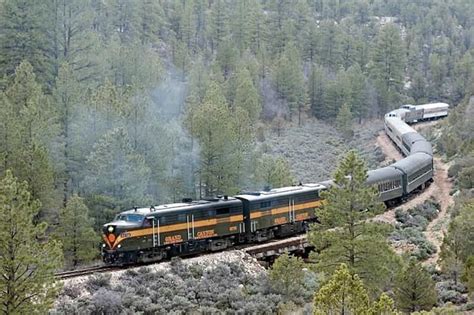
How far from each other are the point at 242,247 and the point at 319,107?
5062 centimetres

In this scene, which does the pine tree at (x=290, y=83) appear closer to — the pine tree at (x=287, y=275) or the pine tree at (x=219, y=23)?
the pine tree at (x=219, y=23)

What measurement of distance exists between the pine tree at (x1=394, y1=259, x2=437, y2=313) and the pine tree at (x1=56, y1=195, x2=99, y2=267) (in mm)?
15482

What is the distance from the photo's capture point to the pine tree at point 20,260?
2014cm

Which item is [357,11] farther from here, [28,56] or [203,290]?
[203,290]

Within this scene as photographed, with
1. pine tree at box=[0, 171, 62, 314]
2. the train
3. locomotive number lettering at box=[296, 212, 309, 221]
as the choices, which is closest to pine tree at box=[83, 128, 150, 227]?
the train

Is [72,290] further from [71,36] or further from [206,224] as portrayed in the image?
[71,36]

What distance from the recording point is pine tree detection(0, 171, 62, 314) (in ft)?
66.1

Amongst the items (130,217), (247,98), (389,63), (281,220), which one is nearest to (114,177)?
(130,217)

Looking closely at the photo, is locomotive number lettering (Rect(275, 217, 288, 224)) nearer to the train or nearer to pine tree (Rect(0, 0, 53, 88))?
the train

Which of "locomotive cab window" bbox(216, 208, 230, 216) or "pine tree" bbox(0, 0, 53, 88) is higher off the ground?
"pine tree" bbox(0, 0, 53, 88)

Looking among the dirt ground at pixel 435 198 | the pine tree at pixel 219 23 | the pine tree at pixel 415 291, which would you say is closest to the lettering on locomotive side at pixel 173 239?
the pine tree at pixel 415 291

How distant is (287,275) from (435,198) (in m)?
28.1

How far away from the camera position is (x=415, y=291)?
24.4 m

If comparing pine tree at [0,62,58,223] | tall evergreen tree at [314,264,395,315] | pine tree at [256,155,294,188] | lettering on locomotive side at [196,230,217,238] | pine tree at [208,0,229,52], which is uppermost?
pine tree at [208,0,229,52]
